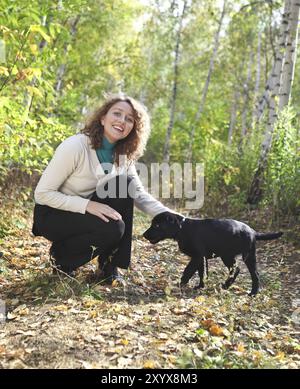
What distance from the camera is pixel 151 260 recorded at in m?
5.47

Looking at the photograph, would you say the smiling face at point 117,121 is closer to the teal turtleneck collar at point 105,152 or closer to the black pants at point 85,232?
the teal turtleneck collar at point 105,152

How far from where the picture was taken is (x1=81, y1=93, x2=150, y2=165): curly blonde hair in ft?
13.3

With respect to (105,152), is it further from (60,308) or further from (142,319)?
(142,319)

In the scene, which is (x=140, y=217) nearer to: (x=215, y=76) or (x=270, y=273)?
(x=270, y=273)

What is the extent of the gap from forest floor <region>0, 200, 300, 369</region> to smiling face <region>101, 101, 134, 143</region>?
1.41 metres

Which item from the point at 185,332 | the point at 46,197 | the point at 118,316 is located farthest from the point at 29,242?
the point at 185,332

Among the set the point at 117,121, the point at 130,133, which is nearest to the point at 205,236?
the point at 130,133

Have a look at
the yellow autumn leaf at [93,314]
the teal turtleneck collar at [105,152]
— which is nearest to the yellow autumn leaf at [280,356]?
the yellow autumn leaf at [93,314]

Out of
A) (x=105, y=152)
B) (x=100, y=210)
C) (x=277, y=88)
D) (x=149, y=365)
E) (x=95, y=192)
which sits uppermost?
Result: (x=277, y=88)

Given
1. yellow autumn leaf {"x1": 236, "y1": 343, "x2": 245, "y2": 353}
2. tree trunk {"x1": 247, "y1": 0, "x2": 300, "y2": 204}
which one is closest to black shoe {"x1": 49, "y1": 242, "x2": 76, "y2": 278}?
yellow autumn leaf {"x1": 236, "y1": 343, "x2": 245, "y2": 353}

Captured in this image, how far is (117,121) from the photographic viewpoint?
4.00 m

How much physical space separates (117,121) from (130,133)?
0.29 metres

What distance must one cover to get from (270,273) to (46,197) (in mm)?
3017

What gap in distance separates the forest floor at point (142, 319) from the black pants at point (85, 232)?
0.25 metres
